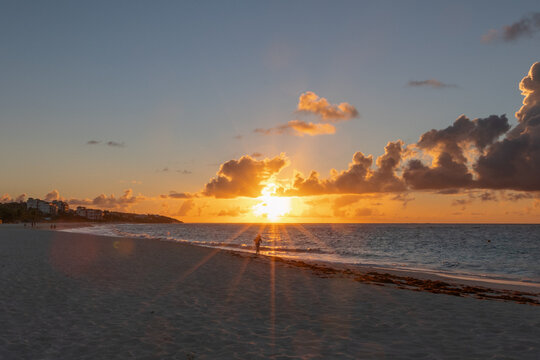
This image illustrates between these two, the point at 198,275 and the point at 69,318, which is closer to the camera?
the point at 69,318

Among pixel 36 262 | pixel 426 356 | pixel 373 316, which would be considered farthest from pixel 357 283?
pixel 36 262

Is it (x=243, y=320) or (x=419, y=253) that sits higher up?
(x=243, y=320)

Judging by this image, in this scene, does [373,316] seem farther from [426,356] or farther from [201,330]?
[201,330]

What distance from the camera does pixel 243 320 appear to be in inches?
473

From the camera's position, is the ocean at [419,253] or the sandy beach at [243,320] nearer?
the sandy beach at [243,320]

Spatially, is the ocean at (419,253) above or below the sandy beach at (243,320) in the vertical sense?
below

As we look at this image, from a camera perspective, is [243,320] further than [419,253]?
No

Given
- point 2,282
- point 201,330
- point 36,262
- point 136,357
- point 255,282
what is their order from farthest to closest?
point 36,262
point 255,282
point 2,282
point 201,330
point 136,357

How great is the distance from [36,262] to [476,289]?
26.9 metres

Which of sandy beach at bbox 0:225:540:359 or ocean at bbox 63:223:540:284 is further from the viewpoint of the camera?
ocean at bbox 63:223:540:284

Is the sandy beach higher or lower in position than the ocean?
higher

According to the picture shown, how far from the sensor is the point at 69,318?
11.6 m

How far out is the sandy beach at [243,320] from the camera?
921 cm

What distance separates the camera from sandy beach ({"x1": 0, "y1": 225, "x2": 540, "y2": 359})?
363 inches
